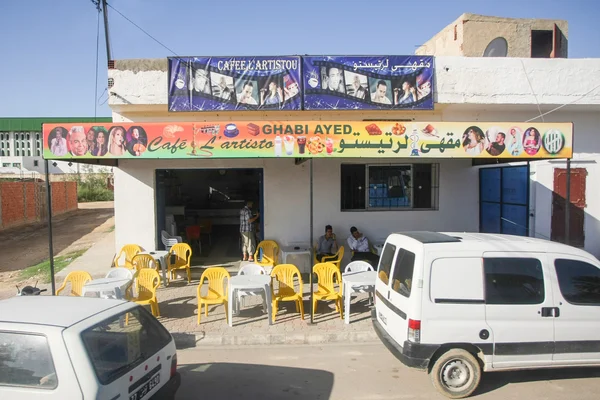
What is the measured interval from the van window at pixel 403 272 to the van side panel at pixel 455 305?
24cm

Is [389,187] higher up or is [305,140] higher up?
→ [305,140]

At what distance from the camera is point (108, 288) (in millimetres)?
6574

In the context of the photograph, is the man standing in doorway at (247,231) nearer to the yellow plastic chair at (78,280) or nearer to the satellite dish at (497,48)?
the yellow plastic chair at (78,280)

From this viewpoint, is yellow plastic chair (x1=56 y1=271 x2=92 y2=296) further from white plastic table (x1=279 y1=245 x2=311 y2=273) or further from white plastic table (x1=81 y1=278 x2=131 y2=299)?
white plastic table (x1=279 y1=245 x2=311 y2=273)

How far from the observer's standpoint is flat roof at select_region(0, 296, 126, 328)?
3.20 m

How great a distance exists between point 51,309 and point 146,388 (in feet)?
3.42

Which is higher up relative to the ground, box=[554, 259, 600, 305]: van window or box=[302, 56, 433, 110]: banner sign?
box=[302, 56, 433, 110]: banner sign

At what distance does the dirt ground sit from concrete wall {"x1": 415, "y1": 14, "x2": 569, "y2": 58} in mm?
14552

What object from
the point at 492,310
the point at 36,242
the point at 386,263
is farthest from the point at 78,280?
the point at 36,242

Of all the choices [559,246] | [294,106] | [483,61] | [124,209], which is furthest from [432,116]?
[124,209]

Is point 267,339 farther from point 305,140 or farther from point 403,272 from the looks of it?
point 305,140

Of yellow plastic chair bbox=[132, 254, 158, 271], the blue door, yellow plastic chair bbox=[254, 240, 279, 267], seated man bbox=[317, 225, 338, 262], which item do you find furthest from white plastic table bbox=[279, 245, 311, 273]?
the blue door

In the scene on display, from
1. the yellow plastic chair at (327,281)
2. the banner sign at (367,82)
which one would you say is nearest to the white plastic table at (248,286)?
the yellow plastic chair at (327,281)

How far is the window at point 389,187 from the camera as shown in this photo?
10523 millimetres
